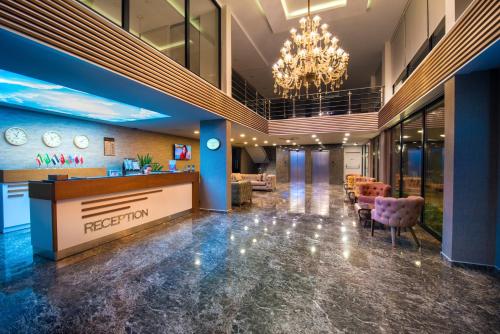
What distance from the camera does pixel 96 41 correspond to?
2.75m

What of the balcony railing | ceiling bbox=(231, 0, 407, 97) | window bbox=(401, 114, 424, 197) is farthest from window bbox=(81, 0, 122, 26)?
window bbox=(401, 114, 424, 197)

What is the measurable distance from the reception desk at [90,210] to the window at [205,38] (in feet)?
11.1

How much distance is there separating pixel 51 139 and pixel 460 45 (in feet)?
28.3

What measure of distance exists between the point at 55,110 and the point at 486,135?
849cm

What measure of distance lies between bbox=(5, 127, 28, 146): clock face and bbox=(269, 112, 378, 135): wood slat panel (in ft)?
25.7

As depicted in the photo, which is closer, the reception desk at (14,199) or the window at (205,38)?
the reception desk at (14,199)

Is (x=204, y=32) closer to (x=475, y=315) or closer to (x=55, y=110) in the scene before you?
(x=55, y=110)

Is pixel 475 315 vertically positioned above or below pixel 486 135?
below

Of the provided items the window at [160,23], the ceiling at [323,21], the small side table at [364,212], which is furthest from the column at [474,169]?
the window at [160,23]

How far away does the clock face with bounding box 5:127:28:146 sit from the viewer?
486 cm

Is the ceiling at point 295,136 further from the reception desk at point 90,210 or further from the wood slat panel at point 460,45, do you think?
the wood slat panel at point 460,45

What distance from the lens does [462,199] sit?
2.90m

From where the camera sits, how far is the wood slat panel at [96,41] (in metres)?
2.13

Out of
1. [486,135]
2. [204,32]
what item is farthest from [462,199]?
[204,32]
